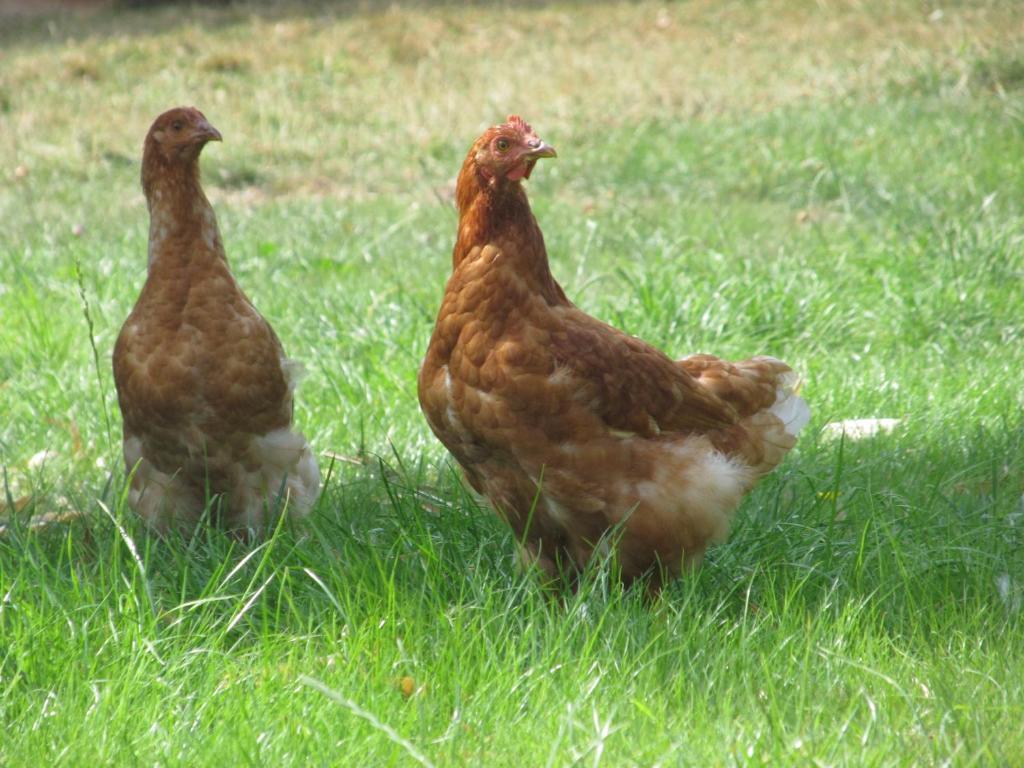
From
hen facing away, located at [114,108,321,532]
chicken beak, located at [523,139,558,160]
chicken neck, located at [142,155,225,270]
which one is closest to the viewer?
chicken beak, located at [523,139,558,160]

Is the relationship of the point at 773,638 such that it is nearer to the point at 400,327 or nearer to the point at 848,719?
the point at 848,719

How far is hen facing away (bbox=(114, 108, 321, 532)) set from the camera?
373 centimetres

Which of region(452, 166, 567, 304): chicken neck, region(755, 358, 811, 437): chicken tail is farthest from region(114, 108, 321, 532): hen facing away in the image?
region(755, 358, 811, 437): chicken tail

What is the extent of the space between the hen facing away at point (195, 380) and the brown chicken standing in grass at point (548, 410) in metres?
0.76

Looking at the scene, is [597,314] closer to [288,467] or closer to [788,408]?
[788,408]

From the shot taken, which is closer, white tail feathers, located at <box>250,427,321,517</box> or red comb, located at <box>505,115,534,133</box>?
red comb, located at <box>505,115,534,133</box>

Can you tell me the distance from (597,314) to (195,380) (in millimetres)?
2363

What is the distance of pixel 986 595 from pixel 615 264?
3.83 meters

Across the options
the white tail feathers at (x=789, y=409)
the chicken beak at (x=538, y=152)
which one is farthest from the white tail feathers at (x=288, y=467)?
the white tail feathers at (x=789, y=409)

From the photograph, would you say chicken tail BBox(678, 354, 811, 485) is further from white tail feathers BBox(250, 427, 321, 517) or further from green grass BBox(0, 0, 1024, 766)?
white tail feathers BBox(250, 427, 321, 517)

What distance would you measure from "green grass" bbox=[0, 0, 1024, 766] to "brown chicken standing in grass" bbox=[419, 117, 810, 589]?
18 centimetres

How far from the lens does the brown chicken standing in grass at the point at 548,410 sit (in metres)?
3.12

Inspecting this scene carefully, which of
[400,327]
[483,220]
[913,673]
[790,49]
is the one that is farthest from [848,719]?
[790,49]

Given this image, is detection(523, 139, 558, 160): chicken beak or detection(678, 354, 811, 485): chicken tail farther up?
detection(523, 139, 558, 160): chicken beak
